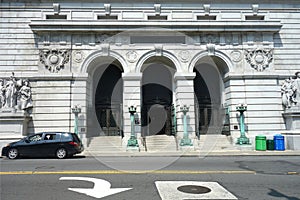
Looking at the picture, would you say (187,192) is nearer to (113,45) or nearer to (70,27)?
(113,45)

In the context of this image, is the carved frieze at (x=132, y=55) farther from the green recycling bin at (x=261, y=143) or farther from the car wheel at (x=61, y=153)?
the green recycling bin at (x=261, y=143)

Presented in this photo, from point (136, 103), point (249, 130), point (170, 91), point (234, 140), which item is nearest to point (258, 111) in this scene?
point (249, 130)

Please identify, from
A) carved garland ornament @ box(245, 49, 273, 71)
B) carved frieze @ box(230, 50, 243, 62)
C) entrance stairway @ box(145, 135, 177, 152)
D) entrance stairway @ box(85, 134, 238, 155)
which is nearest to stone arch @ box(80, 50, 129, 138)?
entrance stairway @ box(85, 134, 238, 155)

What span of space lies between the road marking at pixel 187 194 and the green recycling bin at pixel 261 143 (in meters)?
13.2

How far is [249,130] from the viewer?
65.9 feet

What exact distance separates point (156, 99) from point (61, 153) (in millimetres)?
11980

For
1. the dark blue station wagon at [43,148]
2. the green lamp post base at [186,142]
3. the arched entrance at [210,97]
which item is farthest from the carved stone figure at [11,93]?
the arched entrance at [210,97]

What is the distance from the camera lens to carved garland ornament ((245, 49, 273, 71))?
20.9 meters

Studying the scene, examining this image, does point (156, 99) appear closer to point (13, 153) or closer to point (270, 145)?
point (270, 145)

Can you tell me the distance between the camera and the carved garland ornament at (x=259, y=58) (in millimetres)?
20906

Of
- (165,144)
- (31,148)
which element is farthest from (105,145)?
(31,148)

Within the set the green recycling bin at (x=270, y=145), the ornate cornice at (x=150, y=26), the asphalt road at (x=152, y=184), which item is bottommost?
the green recycling bin at (x=270, y=145)

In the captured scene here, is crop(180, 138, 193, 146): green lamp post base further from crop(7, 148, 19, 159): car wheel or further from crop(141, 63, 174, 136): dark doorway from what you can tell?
crop(7, 148, 19, 159): car wheel

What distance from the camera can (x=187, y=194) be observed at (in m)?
5.96
